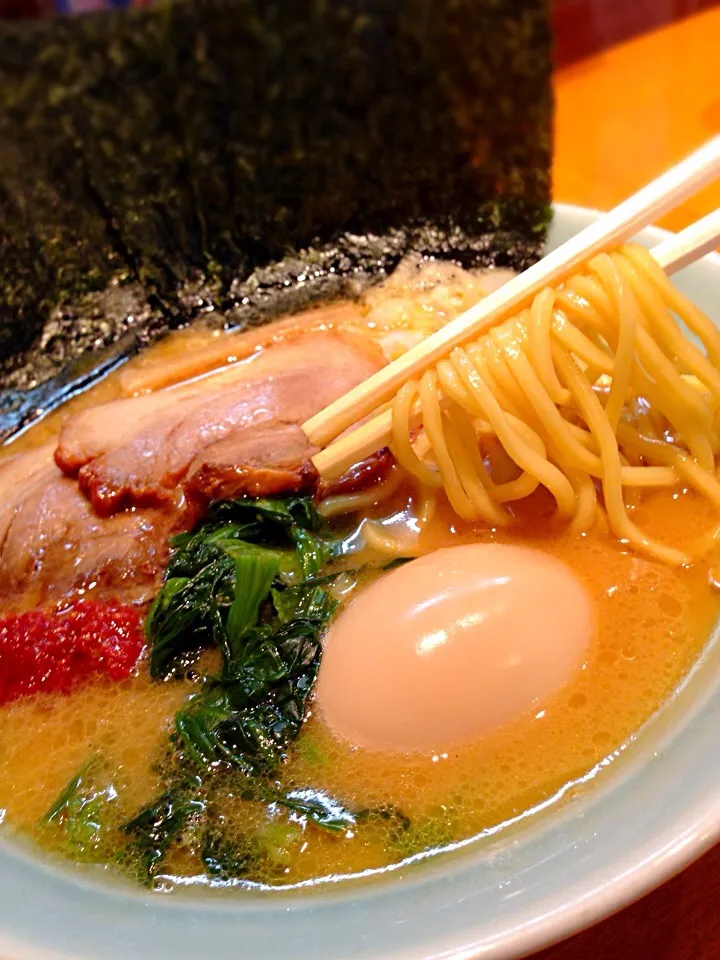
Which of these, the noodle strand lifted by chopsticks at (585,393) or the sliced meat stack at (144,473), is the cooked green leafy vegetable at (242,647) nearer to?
the sliced meat stack at (144,473)

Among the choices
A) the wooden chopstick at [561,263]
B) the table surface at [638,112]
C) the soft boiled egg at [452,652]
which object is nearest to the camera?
the soft boiled egg at [452,652]

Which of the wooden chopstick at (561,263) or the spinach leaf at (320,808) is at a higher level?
the wooden chopstick at (561,263)

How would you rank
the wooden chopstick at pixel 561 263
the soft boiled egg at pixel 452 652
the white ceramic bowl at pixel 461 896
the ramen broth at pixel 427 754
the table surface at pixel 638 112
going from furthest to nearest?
1. the table surface at pixel 638 112
2. the wooden chopstick at pixel 561 263
3. the soft boiled egg at pixel 452 652
4. the ramen broth at pixel 427 754
5. the white ceramic bowl at pixel 461 896

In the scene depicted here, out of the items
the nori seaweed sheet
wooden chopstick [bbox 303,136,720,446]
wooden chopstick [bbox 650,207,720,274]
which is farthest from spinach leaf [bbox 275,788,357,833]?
the nori seaweed sheet

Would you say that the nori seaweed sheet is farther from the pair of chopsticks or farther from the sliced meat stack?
the pair of chopsticks

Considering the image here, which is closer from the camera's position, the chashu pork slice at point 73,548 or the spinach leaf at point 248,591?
the spinach leaf at point 248,591

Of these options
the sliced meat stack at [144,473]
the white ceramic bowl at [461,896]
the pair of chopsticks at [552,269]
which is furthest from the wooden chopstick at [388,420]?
the white ceramic bowl at [461,896]

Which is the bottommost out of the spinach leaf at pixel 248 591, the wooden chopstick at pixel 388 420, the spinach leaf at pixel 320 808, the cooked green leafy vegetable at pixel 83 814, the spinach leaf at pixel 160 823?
the spinach leaf at pixel 320 808
